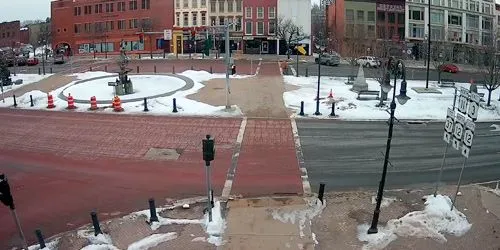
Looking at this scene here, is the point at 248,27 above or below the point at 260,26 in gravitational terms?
below

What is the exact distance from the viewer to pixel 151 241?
11.7 m

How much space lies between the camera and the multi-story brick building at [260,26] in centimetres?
7681

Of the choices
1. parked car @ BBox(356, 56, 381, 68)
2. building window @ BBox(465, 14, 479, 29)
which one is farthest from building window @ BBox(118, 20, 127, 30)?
building window @ BBox(465, 14, 479, 29)

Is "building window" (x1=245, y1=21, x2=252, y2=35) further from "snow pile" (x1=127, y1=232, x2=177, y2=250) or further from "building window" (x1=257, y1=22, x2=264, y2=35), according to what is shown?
"snow pile" (x1=127, y1=232, x2=177, y2=250)

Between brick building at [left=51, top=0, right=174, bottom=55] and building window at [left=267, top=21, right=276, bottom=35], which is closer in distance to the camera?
building window at [left=267, top=21, right=276, bottom=35]

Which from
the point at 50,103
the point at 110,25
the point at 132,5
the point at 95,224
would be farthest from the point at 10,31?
the point at 95,224

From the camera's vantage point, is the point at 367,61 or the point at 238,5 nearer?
the point at 367,61

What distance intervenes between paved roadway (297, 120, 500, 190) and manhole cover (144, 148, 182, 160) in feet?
16.5

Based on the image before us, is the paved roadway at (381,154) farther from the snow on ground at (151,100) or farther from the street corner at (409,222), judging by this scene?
the snow on ground at (151,100)

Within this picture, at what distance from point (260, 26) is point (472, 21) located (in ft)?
132

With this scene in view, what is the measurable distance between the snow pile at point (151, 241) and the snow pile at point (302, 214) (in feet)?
8.85

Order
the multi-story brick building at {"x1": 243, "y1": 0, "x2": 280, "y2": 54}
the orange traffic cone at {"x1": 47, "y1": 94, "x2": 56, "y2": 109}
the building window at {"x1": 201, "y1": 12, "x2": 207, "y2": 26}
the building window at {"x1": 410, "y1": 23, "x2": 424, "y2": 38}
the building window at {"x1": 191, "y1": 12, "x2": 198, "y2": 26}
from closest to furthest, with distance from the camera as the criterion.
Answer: the orange traffic cone at {"x1": 47, "y1": 94, "x2": 56, "y2": 109} < the multi-story brick building at {"x1": 243, "y1": 0, "x2": 280, "y2": 54} < the building window at {"x1": 201, "y1": 12, "x2": 207, "y2": 26} < the building window at {"x1": 191, "y1": 12, "x2": 198, "y2": 26} < the building window at {"x1": 410, "y1": 23, "x2": 424, "y2": 38}

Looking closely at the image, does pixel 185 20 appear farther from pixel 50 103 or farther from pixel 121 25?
pixel 50 103

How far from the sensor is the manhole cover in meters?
19.9
